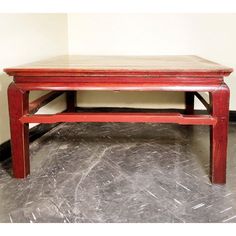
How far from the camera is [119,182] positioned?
1139 mm

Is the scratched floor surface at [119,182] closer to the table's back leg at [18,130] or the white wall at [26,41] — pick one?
the table's back leg at [18,130]

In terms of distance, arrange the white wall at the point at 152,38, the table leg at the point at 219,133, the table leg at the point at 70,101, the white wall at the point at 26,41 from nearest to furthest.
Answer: the table leg at the point at 219,133 → the white wall at the point at 26,41 → the white wall at the point at 152,38 → the table leg at the point at 70,101

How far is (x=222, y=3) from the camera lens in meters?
0.75

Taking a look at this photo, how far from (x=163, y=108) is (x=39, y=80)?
1.18 meters

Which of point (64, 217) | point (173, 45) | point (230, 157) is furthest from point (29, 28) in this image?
point (230, 157)

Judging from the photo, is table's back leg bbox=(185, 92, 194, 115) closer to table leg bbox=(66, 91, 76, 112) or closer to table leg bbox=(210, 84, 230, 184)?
table leg bbox=(66, 91, 76, 112)

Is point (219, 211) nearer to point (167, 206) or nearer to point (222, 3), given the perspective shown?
point (167, 206)

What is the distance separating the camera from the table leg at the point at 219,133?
1072 millimetres

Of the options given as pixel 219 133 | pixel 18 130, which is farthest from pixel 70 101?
pixel 219 133

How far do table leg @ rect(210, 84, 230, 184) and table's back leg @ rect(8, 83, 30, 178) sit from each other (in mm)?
664

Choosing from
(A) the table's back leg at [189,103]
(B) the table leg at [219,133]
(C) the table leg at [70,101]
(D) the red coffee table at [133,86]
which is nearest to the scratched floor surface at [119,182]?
(B) the table leg at [219,133]

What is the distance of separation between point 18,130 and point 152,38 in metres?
1.21

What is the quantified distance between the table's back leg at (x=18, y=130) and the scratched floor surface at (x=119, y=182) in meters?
0.05

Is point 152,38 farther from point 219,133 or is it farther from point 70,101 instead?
point 219,133
